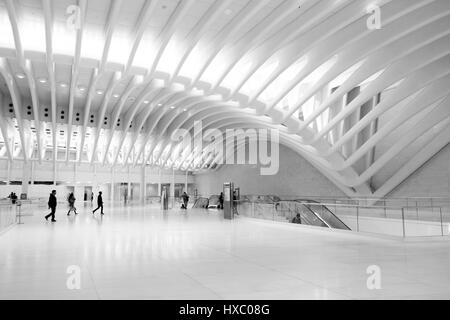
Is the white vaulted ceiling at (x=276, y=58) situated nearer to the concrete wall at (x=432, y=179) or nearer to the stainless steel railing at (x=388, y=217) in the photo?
the concrete wall at (x=432, y=179)

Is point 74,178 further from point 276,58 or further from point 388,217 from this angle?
point 388,217

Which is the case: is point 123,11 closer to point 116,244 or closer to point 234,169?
point 116,244

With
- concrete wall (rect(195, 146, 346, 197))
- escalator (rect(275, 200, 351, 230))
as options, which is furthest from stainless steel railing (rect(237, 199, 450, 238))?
concrete wall (rect(195, 146, 346, 197))

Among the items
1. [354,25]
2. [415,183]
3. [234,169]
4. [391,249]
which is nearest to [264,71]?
[354,25]

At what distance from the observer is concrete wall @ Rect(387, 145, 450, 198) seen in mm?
17609

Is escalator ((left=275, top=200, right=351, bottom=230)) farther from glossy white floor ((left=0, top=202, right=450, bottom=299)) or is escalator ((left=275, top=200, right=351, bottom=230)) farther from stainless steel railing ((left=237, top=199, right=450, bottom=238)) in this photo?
glossy white floor ((left=0, top=202, right=450, bottom=299))

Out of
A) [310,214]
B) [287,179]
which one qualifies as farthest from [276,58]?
[287,179]

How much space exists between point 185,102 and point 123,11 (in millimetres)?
11655

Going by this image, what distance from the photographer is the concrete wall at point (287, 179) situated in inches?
1026

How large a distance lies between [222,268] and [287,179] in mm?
25401

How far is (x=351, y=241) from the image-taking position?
8.55 m

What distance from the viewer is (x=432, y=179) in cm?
1823

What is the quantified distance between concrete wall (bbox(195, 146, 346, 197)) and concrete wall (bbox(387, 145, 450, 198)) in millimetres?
5091

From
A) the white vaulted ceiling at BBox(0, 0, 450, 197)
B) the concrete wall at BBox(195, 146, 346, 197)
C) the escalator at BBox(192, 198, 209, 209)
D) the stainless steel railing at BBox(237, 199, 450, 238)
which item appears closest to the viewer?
the stainless steel railing at BBox(237, 199, 450, 238)
